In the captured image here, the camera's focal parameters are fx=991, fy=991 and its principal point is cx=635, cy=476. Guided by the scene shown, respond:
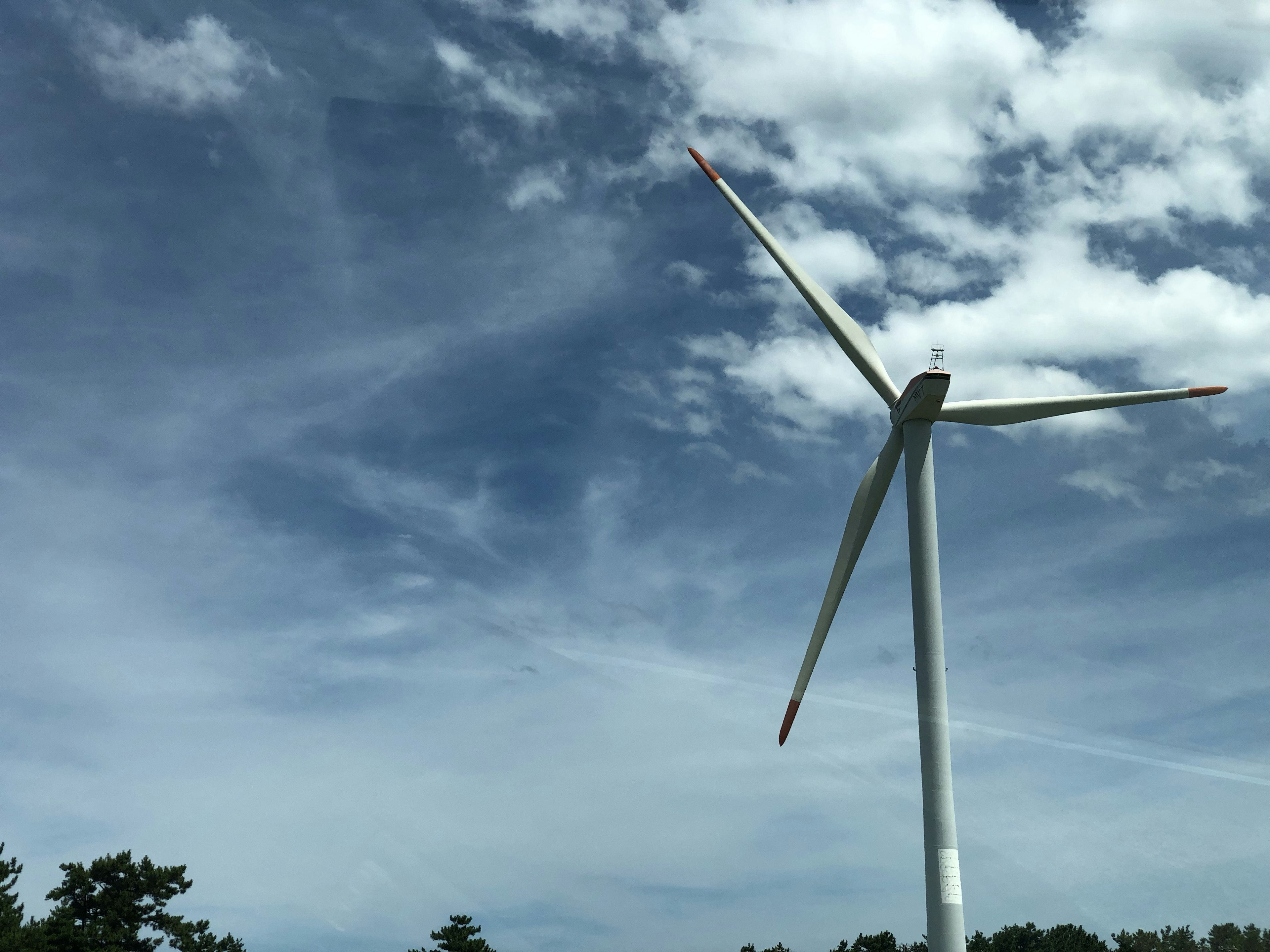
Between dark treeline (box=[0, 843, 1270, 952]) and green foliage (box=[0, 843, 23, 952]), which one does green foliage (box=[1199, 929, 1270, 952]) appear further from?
green foliage (box=[0, 843, 23, 952])

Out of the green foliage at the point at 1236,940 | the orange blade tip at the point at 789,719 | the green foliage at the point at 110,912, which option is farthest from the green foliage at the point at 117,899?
the green foliage at the point at 1236,940

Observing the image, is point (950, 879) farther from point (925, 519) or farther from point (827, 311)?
point (827, 311)

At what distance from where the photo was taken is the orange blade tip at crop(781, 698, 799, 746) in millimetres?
39219

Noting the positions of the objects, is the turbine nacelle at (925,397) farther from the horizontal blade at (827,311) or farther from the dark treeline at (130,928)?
the dark treeline at (130,928)

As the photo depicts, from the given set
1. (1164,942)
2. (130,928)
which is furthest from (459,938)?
(1164,942)

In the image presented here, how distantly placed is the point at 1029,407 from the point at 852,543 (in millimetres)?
8850

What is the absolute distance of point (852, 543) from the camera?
128 feet

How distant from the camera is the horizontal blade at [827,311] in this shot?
1614 inches

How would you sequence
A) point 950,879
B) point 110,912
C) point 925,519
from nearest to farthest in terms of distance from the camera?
point 950,879 < point 925,519 < point 110,912

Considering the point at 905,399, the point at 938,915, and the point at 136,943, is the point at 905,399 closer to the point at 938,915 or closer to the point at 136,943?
the point at 938,915

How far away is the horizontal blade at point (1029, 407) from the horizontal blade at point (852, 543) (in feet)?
8.35

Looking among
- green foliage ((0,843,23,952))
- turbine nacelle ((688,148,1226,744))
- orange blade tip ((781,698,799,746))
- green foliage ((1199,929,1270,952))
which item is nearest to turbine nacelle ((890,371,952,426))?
turbine nacelle ((688,148,1226,744))

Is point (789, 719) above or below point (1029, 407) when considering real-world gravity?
below

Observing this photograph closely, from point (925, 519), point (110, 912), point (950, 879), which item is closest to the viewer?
point (950, 879)
